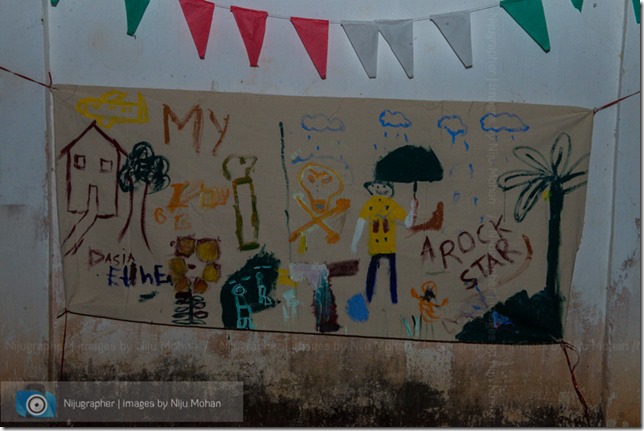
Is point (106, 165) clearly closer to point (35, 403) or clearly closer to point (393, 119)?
point (35, 403)

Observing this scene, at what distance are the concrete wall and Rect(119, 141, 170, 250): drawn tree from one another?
43cm

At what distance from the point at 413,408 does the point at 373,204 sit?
132 centimetres

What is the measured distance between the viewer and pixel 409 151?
4684 millimetres

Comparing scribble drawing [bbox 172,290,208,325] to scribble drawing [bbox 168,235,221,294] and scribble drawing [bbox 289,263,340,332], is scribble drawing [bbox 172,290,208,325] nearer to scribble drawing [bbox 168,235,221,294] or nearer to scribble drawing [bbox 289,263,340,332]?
scribble drawing [bbox 168,235,221,294]

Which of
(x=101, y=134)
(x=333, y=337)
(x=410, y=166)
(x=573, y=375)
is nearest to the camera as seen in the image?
(x=101, y=134)

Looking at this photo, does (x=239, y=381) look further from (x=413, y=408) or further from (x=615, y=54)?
(x=615, y=54)

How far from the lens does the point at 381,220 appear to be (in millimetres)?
4711

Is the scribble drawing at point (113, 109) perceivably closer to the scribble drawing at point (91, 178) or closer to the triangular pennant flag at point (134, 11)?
the scribble drawing at point (91, 178)

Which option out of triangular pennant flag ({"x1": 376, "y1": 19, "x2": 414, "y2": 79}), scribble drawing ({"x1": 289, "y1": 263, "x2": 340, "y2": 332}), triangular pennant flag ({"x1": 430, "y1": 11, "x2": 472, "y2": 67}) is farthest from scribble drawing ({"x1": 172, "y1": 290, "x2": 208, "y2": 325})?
triangular pennant flag ({"x1": 430, "y1": 11, "x2": 472, "y2": 67})

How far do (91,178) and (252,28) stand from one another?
4.25 ft

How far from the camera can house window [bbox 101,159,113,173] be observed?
460cm

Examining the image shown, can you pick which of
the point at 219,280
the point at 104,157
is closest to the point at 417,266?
the point at 219,280

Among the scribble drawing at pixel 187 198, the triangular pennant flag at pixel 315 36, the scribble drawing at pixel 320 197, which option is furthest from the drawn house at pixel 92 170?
the triangular pennant flag at pixel 315 36

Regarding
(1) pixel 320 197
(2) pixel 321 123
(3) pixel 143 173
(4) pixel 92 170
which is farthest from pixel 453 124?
(4) pixel 92 170
